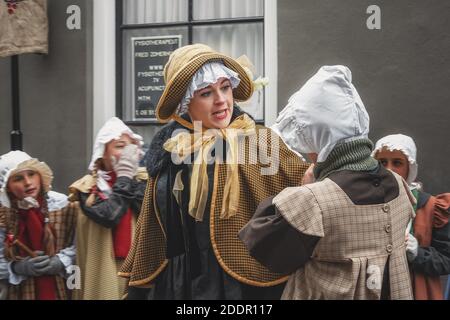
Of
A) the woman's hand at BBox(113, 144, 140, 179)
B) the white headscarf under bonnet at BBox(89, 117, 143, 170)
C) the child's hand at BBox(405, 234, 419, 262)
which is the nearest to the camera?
the child's hand at BBox(405, 234, 419, 262)

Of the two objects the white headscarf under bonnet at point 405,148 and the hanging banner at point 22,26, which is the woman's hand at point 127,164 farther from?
the hanging banner at point 22,26

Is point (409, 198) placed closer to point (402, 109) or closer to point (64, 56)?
point (402, 109)

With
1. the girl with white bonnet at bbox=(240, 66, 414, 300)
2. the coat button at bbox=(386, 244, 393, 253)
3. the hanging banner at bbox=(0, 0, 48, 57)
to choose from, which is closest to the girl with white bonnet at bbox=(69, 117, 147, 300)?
the girl with white bonnet at bbox=(240, 66, 414, 300)

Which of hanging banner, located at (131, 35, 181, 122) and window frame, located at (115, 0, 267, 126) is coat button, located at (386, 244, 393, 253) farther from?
hanging banner, located at (131, 35, 181, 122)

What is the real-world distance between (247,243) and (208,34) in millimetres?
3452

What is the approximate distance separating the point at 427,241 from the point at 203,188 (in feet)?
4.88

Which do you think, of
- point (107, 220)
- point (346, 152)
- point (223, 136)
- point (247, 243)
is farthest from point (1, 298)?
point (346, 152)

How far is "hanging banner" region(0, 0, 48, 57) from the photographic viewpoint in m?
5.95

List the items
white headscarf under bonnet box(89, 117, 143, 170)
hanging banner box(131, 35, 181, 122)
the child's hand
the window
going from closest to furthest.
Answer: the child's hand → white headscarf under bonnet box(89, 117, 143, 170) → the window → hanging banner box(131, 35, 181, 122)

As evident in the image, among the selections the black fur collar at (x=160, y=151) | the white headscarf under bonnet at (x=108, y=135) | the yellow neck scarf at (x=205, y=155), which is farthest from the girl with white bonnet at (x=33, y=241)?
the yellow neck scarf at (x=205, y=155)

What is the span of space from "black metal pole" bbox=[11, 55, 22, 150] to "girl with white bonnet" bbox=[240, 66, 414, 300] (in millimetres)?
3746

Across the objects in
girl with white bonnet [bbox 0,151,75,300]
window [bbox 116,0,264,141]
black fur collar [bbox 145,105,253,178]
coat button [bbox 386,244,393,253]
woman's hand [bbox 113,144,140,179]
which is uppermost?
window [bbox 116,0,264,141]

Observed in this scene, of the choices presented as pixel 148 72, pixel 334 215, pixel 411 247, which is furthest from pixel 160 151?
pixel 148 72

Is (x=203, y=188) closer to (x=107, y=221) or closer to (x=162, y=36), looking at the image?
(x=107, y=221)
